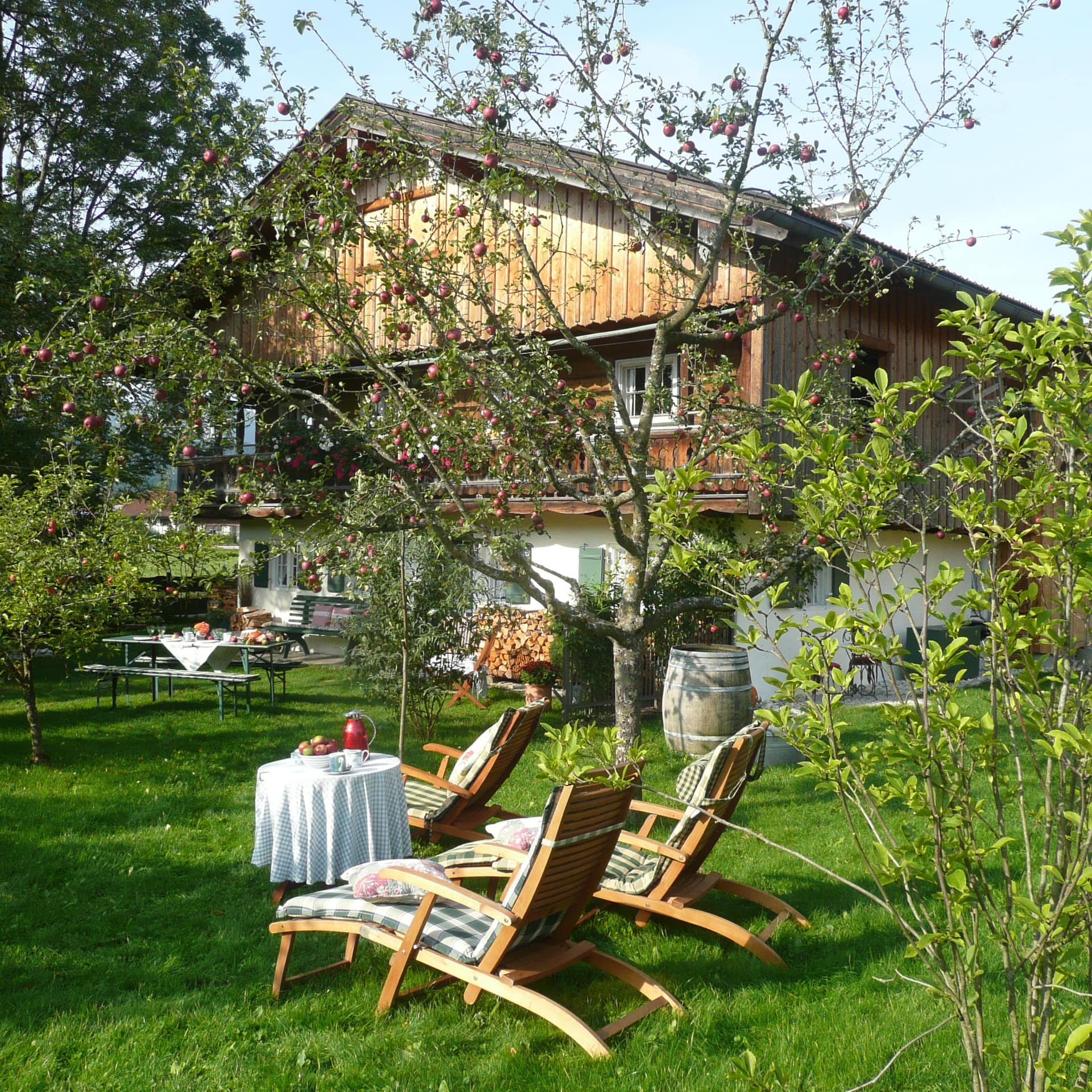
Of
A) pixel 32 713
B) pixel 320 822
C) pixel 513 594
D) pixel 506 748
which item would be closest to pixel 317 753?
pixel 320 822

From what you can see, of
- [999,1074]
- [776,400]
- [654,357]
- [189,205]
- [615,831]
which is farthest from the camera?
[189,205]

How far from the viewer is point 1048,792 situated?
234 cm

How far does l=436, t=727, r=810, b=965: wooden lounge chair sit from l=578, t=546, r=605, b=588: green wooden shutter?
9.01 metres

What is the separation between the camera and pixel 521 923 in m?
4.05

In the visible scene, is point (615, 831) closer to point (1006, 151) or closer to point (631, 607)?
point (631, 607)

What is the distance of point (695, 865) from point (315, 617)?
46.8 feet


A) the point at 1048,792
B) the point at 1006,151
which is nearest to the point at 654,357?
the point at 1006,151

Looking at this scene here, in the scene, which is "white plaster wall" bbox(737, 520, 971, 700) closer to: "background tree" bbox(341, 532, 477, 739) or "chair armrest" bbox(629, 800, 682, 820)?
"background tree" bbox(341, 532, 477, 739)

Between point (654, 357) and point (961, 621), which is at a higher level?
point (654, 357)

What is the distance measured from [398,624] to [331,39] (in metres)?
5.52

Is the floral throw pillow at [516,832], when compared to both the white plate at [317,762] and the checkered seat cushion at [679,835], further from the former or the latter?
the white plate at [317,762]

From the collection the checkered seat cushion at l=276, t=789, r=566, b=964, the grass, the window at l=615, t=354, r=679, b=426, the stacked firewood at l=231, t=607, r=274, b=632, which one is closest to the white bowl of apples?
the grass

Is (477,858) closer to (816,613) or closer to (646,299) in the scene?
(646,299)

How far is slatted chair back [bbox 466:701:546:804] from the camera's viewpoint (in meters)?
6.47
